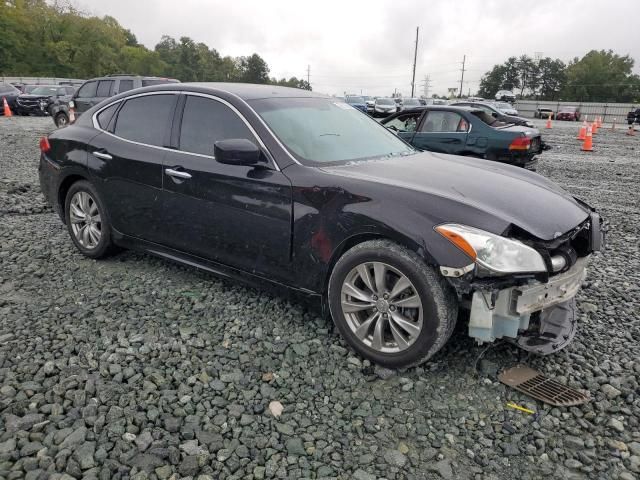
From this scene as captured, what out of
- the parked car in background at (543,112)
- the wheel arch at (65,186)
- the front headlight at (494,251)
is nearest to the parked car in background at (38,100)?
the wheel arch at (65,186)

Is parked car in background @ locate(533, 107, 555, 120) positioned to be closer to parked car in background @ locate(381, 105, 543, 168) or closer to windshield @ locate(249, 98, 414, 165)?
parked car in background @ locate(381, 105, 543, 168)

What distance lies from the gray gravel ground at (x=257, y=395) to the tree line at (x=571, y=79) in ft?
292

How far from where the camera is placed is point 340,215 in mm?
3082

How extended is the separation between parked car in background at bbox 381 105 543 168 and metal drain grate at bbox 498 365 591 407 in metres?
5.97

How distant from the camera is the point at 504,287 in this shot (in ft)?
8.80

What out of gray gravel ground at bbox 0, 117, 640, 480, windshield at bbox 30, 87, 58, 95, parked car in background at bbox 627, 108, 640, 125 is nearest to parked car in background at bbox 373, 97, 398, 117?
parked car in background at bbox 627, 108, 640, 125

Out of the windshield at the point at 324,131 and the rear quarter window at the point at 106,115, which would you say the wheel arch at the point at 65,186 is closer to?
the rear quarter window at the point at 106,115

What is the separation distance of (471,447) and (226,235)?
2.10m

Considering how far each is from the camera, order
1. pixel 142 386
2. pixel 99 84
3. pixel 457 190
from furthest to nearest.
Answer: pixel 99 84, pixel 457 190, pixel 142 386

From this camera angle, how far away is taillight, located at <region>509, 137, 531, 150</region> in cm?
825

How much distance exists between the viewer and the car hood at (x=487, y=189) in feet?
9.45

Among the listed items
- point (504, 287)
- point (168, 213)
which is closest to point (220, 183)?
point (168, 213)

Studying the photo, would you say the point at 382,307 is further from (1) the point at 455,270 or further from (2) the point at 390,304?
(1) the point at 455,270

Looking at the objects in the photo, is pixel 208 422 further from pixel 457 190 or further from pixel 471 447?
pixel 457 190
